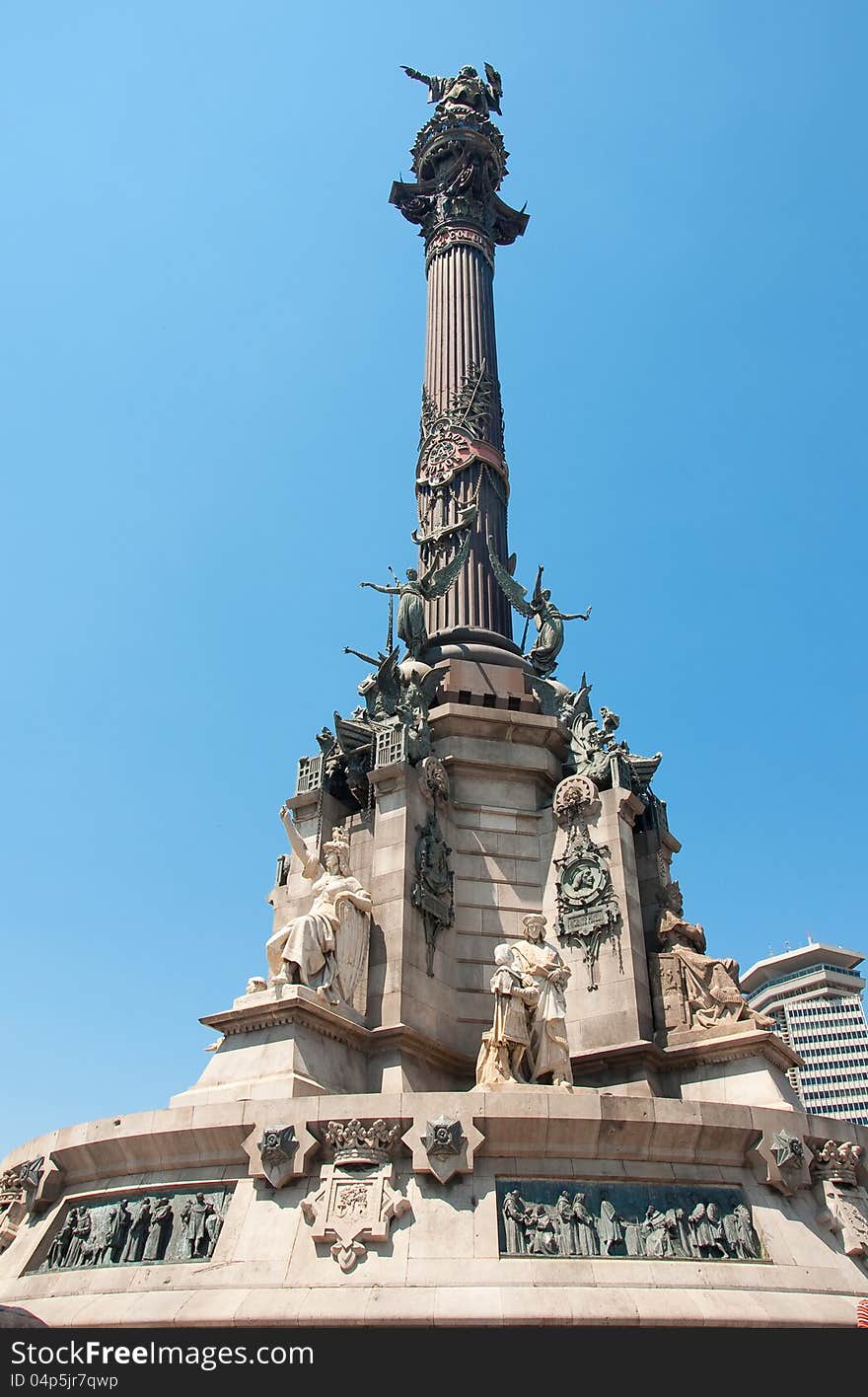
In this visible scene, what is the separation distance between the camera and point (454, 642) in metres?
23.7

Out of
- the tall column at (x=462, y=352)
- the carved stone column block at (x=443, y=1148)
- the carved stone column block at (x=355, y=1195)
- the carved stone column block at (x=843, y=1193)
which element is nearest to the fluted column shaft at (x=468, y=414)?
the tall column at (x=462, y=352)

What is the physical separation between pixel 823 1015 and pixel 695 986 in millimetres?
109954

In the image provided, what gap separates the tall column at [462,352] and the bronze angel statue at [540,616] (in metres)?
0.29

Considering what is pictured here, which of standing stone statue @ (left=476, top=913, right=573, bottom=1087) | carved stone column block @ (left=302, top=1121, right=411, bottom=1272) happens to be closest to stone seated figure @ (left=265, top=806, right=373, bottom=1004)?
standing stone statue @ (left=476, top=913, right=573, bottom=1087)

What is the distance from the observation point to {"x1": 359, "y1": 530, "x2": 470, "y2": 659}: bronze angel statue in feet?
75.2

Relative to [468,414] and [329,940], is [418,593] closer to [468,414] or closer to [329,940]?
[468,414]

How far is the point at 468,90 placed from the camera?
33.9 m

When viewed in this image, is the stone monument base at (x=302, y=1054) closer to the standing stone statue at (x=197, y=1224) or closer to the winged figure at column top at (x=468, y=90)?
the standing stone statue at (x=197, y=1224)

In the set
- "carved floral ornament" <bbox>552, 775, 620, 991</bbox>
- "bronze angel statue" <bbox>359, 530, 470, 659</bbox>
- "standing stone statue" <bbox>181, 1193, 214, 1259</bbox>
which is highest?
"bronze angel statue" <bbox>359, 530, 470, 659</bbox>

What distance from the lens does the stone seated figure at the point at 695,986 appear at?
17828mm

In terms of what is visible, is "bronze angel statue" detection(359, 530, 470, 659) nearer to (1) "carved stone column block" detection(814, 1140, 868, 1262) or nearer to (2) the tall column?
(2) the tall column

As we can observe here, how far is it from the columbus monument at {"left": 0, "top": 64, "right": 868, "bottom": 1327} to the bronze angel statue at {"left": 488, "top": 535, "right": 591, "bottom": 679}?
66mm

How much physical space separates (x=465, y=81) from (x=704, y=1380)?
116 feet

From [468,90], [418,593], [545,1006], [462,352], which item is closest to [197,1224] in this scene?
[545,1006]
